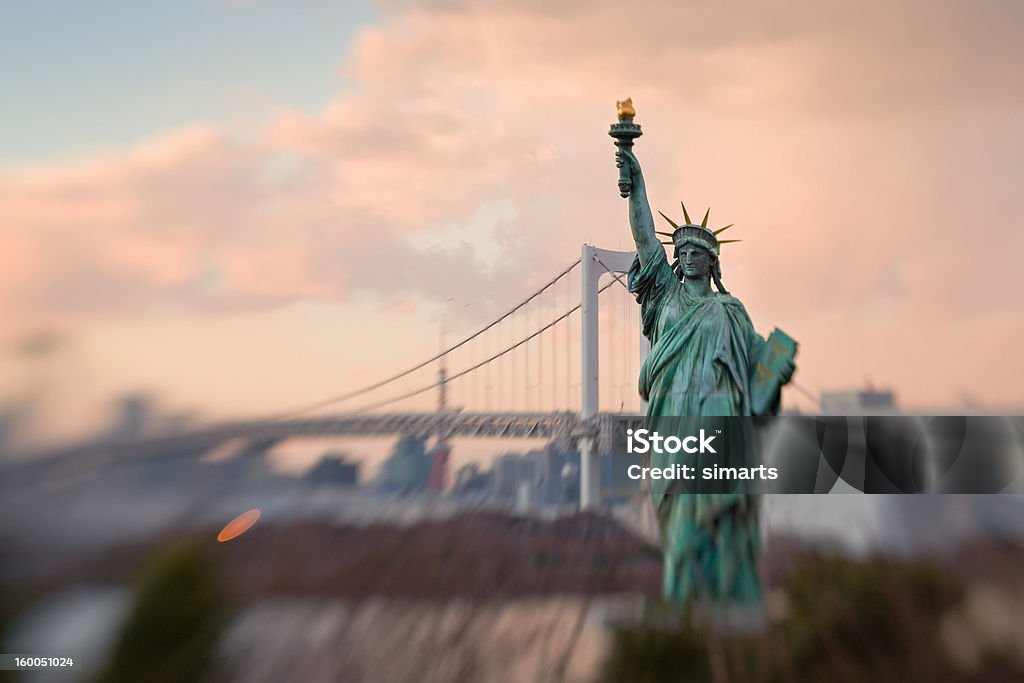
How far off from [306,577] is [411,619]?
0.40 meters

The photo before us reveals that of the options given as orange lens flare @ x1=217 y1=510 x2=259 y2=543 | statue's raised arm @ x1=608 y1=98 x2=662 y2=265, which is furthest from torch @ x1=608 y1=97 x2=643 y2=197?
orange lens flare @ x1=217 y1=510 x2=259 y2=543

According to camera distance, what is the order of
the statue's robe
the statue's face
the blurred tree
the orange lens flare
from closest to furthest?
the blurred tree, the orange lens flare, the statue's robe, the statue's face

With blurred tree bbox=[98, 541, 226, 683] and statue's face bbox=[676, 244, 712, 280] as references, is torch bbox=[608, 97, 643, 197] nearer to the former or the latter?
statue's face bbox=[676, 244, 712, 280]

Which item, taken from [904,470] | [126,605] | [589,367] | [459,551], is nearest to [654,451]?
[904,470]

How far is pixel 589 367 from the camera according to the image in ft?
71.0

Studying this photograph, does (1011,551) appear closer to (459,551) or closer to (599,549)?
(599,549)

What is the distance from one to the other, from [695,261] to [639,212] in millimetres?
415

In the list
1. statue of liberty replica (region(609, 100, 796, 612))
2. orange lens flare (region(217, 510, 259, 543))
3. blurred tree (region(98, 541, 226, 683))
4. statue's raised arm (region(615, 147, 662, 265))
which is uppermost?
statue's raised arm (region(615, 147, 662, 265))

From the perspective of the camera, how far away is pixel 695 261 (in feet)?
21.3

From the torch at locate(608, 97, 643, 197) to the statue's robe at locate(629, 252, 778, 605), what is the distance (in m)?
0.43

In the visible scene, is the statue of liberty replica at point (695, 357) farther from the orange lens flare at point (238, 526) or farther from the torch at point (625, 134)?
the orange lens flare at point (238, 526)

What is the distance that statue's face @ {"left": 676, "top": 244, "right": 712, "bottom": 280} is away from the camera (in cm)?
650

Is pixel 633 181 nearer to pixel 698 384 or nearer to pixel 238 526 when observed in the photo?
pixel 698 384

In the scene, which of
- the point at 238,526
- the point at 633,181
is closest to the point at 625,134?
the point at 633,181
